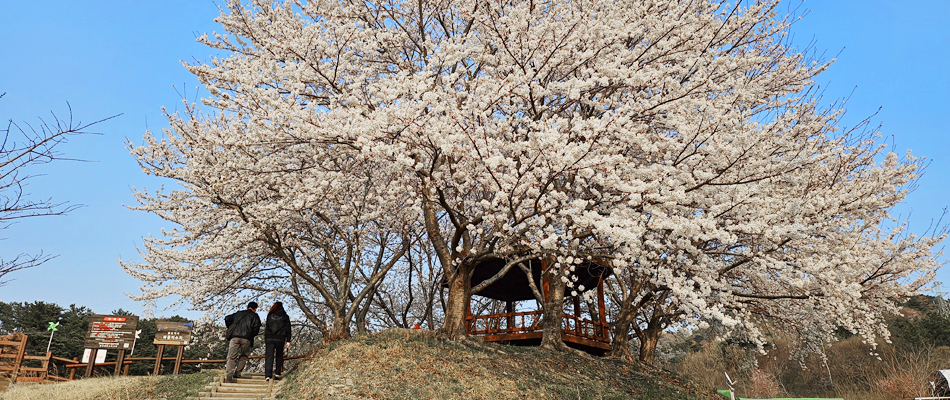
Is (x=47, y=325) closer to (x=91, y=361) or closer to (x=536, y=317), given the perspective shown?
(x=91, y=361)

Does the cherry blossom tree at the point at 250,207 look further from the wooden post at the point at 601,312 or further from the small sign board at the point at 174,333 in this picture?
the wooden post at the point at 601,312

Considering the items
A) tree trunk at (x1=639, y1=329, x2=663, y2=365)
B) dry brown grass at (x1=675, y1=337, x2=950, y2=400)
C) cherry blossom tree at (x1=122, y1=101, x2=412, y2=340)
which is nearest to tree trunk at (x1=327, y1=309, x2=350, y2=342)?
cherry blossom tree at (x1=122, y1=101, x2=412, y2=340)

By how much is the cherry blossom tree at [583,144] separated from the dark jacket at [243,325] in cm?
228

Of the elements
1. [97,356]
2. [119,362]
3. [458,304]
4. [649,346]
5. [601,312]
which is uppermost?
[601,312]

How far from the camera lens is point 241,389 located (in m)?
10.7

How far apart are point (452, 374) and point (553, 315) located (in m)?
4.50

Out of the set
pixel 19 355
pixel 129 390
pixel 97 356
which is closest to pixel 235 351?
pixel 129 390

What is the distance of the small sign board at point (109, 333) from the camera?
54.2 ft

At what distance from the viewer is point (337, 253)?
600 inches

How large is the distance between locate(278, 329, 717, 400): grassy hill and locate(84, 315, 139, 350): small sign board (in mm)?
9049

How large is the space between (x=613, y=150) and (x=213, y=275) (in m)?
12.1

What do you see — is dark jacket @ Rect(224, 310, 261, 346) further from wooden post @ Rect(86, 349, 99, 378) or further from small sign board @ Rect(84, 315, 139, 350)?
wooden post @ Rect(86, 349, 99, 378)

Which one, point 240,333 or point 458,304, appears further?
point 458,304

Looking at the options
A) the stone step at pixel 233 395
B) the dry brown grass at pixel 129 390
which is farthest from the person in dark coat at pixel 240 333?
the dry brown grass at pixel 129 390
